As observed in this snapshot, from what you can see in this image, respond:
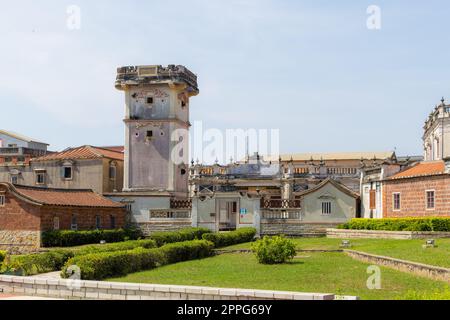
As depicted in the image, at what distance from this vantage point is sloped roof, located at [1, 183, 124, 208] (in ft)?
116

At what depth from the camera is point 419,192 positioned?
36031 millimetres

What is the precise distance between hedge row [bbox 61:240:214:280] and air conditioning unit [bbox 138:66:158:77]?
19.8 m

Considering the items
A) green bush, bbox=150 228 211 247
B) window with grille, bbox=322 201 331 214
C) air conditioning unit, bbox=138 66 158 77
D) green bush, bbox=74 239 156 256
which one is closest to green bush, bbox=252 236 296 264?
green bush, bbox=74 239 156 256

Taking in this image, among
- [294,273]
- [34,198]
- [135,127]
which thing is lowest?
[294,273]

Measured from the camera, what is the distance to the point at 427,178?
3534 centimetres

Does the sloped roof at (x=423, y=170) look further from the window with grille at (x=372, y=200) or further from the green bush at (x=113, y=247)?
the green bush at (x=113, y=247)

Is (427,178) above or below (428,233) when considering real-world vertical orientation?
above

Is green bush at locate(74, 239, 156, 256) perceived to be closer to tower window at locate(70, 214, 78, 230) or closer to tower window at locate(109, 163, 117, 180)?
tower window at locate(70, 214, 78, 230)

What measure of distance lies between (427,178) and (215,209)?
13.9 meters

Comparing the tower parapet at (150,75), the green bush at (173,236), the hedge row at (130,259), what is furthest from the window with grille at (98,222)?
the hedge row at (130,259)

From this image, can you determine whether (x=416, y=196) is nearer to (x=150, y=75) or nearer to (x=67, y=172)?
(x=150, y=75)

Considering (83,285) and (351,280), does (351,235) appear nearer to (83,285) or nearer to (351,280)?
(351,280)

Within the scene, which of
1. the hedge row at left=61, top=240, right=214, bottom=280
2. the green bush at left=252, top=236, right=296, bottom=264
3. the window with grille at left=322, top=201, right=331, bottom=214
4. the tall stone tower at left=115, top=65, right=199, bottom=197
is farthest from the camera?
the tall stone tower at left=115, top=65, right=199, bottom=197

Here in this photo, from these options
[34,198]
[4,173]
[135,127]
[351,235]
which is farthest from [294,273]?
[4,173]
